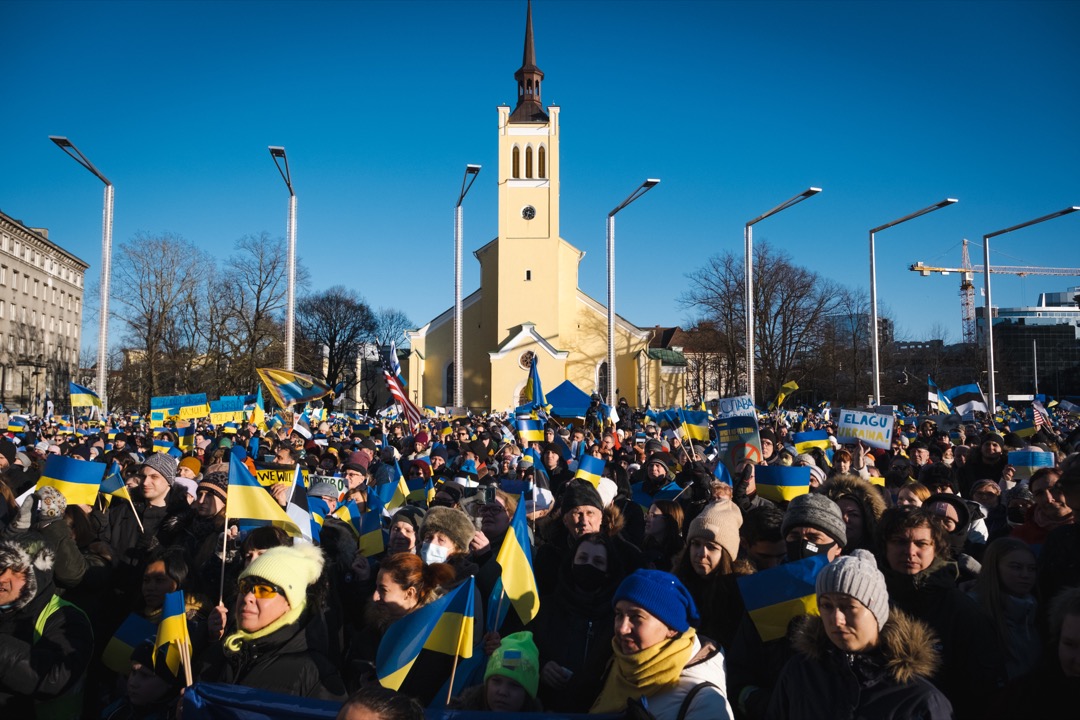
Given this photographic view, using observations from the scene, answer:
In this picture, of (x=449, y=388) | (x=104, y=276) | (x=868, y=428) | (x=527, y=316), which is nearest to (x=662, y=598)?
(x=868, y=428)

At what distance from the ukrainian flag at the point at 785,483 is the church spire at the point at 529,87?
46352mm

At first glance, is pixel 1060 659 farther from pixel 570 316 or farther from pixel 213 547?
pixel 570 316

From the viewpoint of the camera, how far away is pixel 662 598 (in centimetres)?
320

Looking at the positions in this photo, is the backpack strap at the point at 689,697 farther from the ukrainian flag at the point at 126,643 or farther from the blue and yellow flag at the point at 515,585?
the ukrainian flag at the point at 126,643

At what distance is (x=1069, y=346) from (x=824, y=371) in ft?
234

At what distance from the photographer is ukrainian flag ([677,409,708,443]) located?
44.4ft

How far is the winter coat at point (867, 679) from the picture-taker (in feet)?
9.25

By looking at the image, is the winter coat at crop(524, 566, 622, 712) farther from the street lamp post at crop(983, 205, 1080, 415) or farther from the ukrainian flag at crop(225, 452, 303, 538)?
the street lamp post at crop(983, 205, 1080, 415)

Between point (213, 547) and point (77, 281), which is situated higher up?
point (77, 281)

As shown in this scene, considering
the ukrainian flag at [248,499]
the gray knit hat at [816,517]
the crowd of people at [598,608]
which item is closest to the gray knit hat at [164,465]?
the crowd of people at [598,608]

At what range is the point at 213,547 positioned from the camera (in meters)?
5.58

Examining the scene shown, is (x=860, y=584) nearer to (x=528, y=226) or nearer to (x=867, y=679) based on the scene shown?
(x=867, y=679)

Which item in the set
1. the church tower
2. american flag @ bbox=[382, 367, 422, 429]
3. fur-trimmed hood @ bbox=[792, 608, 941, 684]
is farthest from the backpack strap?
the church tower

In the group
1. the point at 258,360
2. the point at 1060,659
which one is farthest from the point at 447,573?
the point at 258,360
